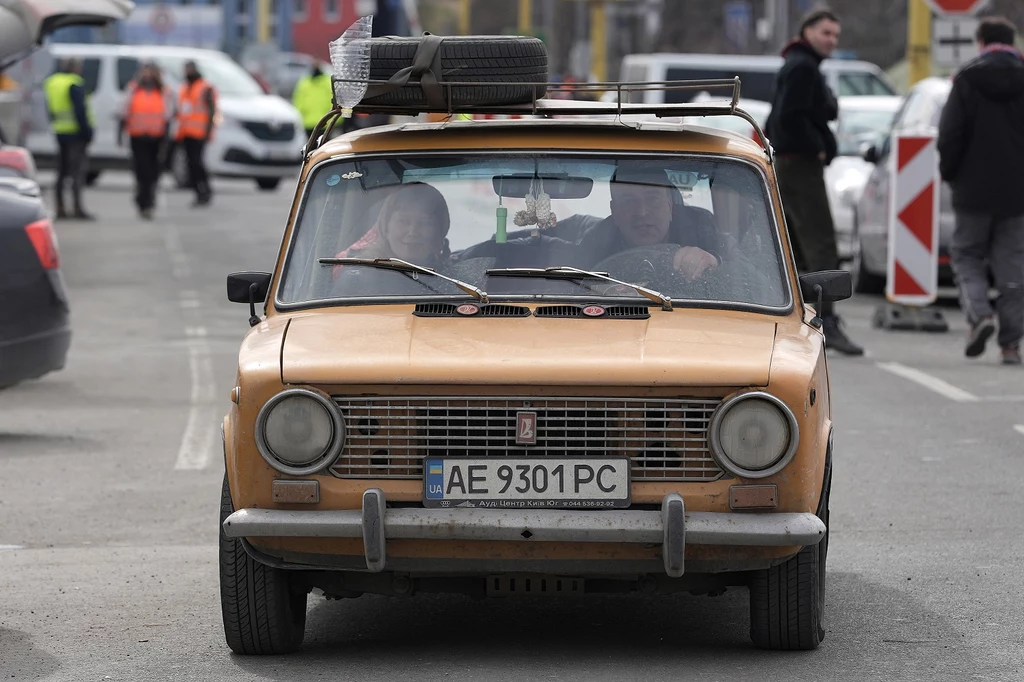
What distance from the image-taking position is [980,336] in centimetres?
1384

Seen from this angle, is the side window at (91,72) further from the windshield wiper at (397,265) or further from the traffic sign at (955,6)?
the windshield wiper at (397,265)

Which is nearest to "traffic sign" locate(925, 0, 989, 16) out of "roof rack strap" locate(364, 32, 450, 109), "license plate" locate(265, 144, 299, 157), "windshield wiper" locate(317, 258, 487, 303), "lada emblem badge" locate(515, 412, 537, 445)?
"roof rack strap" locate(364, 32, 450, 109)

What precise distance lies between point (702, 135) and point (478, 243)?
2.71ft

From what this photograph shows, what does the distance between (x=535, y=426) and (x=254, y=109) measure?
1137 inches

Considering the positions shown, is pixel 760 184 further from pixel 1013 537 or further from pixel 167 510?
pixel 167 510

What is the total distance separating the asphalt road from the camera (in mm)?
6152

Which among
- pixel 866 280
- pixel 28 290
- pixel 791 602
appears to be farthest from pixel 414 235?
pixel 866 280

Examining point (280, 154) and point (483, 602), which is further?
point (280, 154)

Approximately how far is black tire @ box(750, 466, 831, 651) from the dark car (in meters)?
5.38

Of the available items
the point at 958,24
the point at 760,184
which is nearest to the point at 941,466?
the point at 760,184

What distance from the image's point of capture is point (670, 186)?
268 inches

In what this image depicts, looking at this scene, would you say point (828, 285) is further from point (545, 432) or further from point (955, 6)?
point (955, 6)

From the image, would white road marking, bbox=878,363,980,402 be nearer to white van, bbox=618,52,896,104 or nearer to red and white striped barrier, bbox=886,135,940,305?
red and white striped barrier, bbox=886,135,940,305

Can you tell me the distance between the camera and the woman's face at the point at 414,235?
266 inches
